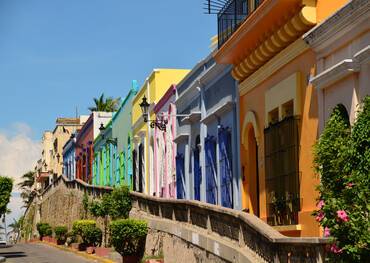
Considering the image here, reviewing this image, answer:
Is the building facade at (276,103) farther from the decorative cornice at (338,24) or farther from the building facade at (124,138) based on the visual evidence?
the building facade at (124,138)

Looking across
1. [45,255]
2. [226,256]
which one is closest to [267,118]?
[226,256]

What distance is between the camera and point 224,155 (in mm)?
21750

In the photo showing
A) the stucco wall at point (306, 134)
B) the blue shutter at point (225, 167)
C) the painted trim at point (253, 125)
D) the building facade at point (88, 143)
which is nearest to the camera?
the stucco wall at point (306, 134)

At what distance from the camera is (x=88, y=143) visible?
51219mm

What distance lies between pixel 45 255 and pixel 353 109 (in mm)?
22682

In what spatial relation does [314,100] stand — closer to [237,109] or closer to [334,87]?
[334,87]

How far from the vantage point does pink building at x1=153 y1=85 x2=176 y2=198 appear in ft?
94.9

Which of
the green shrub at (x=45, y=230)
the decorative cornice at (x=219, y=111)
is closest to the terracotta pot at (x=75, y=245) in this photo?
the green shrub at (x=45, y=230)

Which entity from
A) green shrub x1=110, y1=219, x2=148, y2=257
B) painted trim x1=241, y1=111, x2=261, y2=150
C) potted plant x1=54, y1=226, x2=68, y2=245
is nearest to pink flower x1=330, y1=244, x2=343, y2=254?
painted trim x1=241, y1=111, x2=261, y2=150

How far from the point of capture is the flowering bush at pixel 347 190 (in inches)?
362

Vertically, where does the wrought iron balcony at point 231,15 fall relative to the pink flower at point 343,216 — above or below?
above

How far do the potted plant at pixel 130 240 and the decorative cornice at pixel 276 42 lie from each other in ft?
18.7

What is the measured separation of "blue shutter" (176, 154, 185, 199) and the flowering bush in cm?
1683

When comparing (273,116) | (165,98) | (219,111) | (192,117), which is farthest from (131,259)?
(165,98)
